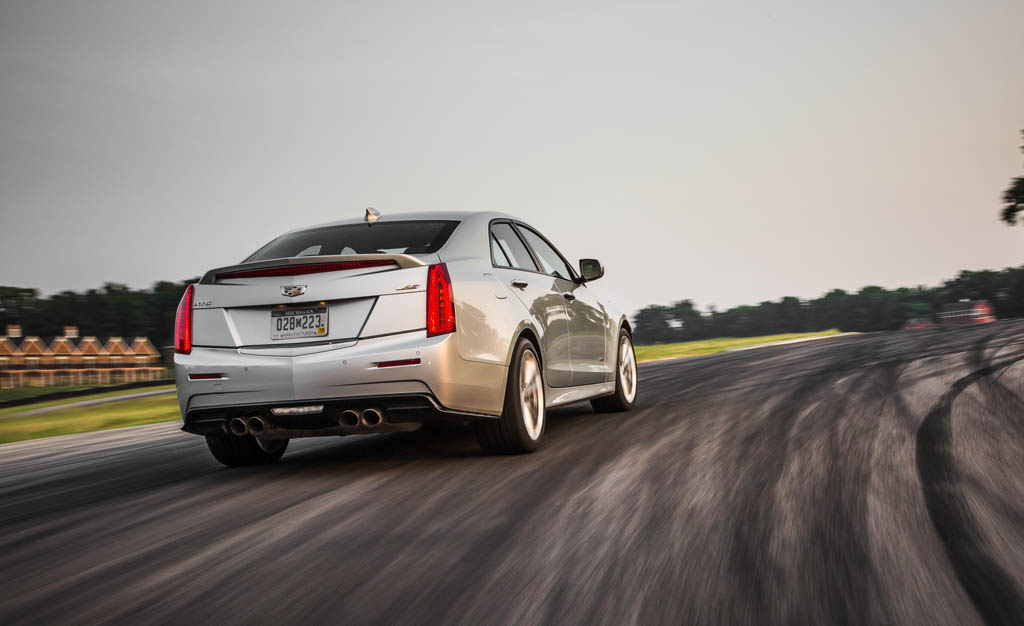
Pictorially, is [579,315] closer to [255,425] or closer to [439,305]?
[439,305]

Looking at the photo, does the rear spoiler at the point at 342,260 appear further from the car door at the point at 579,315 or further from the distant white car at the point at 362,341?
the car door at the point at 579,315

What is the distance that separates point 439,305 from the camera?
18.3ft

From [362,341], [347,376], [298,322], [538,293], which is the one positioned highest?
[538,293]

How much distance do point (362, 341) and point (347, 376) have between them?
0.22m

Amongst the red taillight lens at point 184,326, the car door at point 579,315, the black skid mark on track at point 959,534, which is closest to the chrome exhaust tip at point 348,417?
the red taillight lens at point 184,326

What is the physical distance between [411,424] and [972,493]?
9.90ft

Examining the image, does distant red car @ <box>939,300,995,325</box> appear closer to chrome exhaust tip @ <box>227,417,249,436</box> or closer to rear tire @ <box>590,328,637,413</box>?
rear tire @ <box>590,328,637,413</box>

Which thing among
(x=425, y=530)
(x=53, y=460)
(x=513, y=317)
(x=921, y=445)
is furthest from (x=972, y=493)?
(x=53, y=460)

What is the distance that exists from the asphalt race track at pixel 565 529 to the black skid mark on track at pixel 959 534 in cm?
1

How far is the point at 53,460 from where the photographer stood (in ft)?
27.0

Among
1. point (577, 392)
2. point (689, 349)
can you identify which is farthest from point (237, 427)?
point (689, 349)

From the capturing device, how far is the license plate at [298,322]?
220 inches

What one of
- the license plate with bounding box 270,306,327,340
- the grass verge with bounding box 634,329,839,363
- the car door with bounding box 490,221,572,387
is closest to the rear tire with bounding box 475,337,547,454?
the car door with bounding box 490,221,572,387

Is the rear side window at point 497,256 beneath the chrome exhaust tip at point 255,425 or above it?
above
